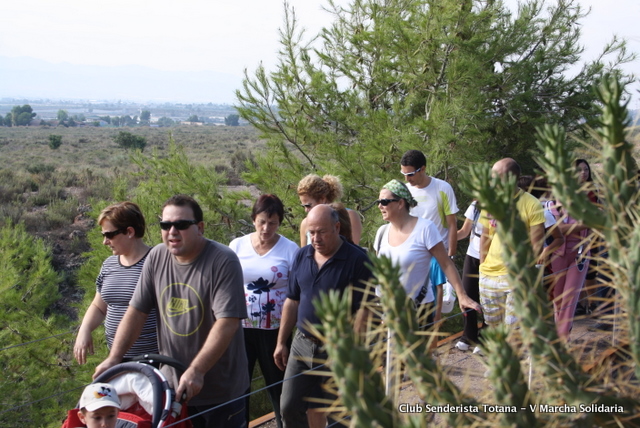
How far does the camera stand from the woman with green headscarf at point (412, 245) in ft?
13.1

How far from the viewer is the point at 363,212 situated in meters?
7.70

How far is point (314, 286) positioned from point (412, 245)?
0.80 meters

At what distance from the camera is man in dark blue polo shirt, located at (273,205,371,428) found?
3607 mm

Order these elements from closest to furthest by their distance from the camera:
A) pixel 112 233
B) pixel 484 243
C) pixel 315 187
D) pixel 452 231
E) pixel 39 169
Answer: pixel 112 233 < pixel 484 243 < pixel 315 187 < pixel 452 231 < pixel 39 169

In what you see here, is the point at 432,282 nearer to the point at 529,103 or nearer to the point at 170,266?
the point at 170,266

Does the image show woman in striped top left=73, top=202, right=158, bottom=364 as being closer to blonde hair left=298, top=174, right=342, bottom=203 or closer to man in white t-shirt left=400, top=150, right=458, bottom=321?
blonde hair left=298, top=174, right=342, bottom=203

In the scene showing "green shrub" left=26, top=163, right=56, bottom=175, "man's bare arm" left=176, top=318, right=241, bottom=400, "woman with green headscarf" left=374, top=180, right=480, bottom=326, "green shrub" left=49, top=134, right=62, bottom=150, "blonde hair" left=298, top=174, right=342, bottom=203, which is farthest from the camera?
"green shrub" left=49, top=134, right=62, bottom=150

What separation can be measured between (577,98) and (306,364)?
742 cm

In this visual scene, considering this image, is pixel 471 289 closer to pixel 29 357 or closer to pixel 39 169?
pixel 29 357

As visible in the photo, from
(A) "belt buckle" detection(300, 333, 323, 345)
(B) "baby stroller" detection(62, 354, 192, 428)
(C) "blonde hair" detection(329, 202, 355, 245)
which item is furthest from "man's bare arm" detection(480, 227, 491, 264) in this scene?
(B) "baby stroller" detection(62, 354, 192, 428)

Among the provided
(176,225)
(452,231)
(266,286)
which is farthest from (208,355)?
(452,231)

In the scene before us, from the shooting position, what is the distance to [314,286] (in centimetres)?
367

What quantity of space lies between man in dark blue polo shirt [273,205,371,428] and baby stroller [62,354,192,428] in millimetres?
738

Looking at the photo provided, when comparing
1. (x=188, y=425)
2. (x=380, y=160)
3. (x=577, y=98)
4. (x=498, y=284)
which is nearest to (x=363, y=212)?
(x=380, y=160)
